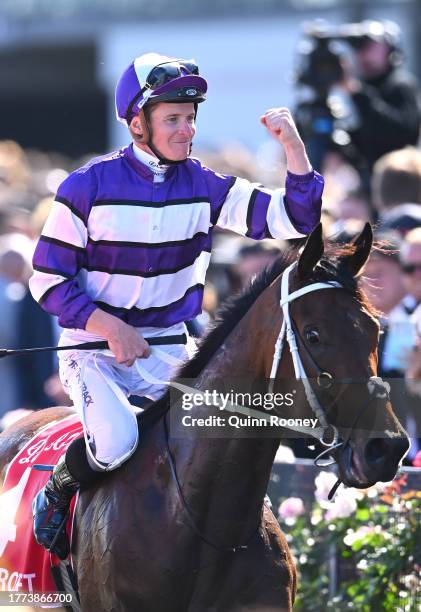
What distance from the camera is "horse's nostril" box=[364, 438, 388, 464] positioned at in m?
4.01

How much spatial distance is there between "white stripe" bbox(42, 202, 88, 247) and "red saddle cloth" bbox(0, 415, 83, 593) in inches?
33.6

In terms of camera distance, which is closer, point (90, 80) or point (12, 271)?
point (12, 271)

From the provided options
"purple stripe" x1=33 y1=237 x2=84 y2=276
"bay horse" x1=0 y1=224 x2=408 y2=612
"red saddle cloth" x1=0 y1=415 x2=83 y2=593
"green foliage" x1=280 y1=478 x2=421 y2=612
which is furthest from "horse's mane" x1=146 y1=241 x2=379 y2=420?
"green foliage" x1=280 y1=478 x2=421 y2=612

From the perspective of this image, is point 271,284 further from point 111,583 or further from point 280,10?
point 280,10

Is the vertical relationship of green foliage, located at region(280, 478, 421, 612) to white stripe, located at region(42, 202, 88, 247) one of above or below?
below

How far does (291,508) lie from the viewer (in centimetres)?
629

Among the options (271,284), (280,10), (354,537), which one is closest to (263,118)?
(271,284)

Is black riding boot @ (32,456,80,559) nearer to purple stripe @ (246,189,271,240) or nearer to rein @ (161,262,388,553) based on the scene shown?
rein @ (161,262,388,553)

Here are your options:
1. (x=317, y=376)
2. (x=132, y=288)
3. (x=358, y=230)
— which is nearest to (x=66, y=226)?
(x=132, y=288)

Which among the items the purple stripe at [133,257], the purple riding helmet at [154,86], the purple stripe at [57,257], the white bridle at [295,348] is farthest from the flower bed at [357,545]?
the purple riding helmet at [154,86]

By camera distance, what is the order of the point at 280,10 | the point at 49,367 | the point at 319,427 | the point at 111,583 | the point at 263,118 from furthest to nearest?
1. the point at 280,10
2. the point at 49,367
3. the point at 263,118
4. the point at 111,583
5. the point at 319,427

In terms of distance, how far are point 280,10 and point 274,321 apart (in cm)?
2439

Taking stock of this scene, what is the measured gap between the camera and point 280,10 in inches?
1098

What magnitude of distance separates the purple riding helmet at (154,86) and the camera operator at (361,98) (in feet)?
13.7
